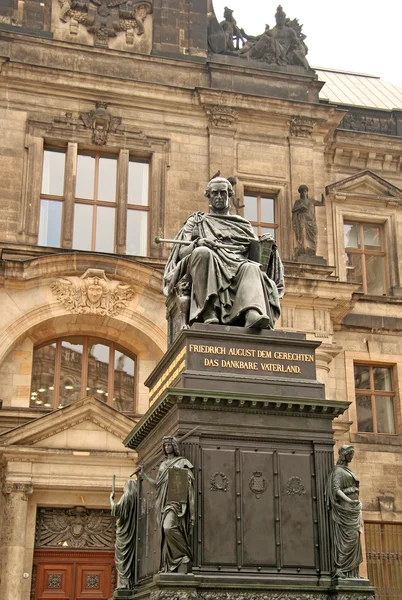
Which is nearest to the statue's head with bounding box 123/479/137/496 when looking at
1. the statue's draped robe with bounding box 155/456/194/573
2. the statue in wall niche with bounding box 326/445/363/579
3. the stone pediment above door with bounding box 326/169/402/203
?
the statue's draped robe with bounding box 155/456/194/573

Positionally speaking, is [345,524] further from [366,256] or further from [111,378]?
[366,256]

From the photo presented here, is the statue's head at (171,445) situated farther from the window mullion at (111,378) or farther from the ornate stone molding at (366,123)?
the ornate stone molding at (366,123)

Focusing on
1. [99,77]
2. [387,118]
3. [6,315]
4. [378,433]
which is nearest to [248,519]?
[6,315]

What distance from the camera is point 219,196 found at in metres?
9.62

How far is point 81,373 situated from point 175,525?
11140 millimetres

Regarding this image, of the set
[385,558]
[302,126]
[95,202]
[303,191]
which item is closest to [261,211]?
[303,191]

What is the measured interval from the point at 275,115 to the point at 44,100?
5.08 meters

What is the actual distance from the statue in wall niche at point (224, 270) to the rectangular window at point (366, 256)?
11886 millimetres

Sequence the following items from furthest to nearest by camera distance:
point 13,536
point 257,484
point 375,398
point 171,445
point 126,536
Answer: point 375,398 < point 13,536 < point 126,536 < point 257,484 < point 171,445

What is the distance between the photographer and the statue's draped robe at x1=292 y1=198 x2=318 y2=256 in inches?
761

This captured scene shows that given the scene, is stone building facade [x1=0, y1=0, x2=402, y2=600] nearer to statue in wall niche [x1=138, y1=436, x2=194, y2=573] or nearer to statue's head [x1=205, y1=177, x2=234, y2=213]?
statue's head [x1=205, y1=177, x2=234, y2=213]

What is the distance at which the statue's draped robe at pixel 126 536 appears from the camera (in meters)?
8.53

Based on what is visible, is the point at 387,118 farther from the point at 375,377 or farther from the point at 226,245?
the point at 226,245

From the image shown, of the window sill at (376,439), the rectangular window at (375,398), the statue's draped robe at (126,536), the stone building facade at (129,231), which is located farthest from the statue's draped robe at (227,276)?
the rectangular window at (375,398)
